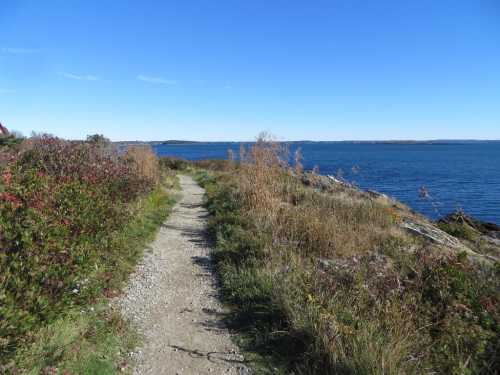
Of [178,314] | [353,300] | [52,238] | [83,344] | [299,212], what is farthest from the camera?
[299,212]

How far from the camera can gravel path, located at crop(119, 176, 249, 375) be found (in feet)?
11.6

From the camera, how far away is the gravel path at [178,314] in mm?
3527

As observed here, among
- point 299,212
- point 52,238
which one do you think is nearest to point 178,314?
point 52,238

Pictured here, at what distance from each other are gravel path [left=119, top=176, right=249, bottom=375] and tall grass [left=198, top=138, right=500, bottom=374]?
0.32 metres

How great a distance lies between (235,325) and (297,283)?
1.05m

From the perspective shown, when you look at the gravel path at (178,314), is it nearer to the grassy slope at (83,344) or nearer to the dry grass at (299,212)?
the grassy slope at (83,344)

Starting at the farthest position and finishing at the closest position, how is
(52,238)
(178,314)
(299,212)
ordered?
(299,212) < (178,314) < (52,238)

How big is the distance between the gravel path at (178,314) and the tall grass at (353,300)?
1.06 feet

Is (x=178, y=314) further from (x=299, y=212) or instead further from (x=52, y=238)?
(x=299, y=212)

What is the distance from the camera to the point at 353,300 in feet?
13.7

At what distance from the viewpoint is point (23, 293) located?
2807mm

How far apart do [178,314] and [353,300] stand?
7.45 ft

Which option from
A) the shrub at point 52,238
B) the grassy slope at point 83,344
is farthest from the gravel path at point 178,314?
the shrub at point 52,238

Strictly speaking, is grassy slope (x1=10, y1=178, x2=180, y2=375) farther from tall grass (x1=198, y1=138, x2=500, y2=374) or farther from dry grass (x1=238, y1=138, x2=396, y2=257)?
dry grass (x1=238, y1=138, x2=396, y2=257)
